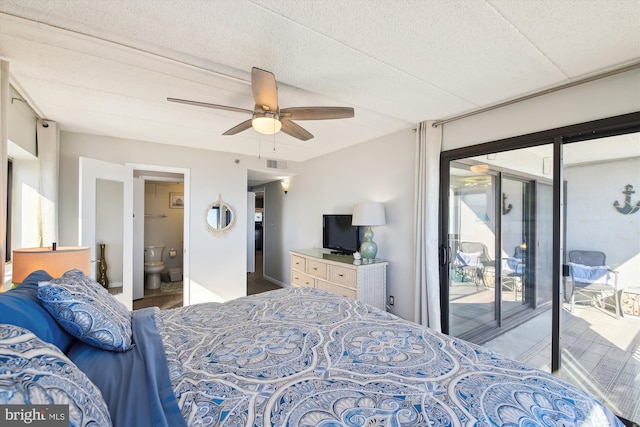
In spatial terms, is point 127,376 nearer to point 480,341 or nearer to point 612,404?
point 612,404

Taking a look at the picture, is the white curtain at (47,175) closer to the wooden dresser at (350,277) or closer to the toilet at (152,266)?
the toilet at (152,266)

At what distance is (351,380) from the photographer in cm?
105

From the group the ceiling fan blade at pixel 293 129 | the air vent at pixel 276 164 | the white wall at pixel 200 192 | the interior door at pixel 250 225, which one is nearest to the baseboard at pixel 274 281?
the interior door at pixel 250 225

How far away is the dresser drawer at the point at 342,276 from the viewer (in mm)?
3238

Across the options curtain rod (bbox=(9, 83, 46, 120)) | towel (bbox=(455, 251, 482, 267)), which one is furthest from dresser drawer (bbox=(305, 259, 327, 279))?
curtain rod (bbox=(9, 83, 46, 120))

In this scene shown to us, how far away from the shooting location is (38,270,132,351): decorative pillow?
3.69 feet

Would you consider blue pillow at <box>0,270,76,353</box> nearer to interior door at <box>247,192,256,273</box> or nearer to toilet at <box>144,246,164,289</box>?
toilet at <box>144,246,164,289</box>

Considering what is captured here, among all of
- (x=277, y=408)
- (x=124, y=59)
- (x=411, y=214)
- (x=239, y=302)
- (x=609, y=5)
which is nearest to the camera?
(x=277, y=408)

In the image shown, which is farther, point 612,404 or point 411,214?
point 411,214

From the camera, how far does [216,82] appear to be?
2115 mm

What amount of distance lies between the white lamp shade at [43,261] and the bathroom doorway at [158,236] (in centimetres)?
279

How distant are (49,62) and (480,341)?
14.7ft

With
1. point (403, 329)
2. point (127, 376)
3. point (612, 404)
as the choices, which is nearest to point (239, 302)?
point (127, 376)

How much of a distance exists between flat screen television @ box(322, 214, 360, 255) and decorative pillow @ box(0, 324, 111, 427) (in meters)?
3.28
